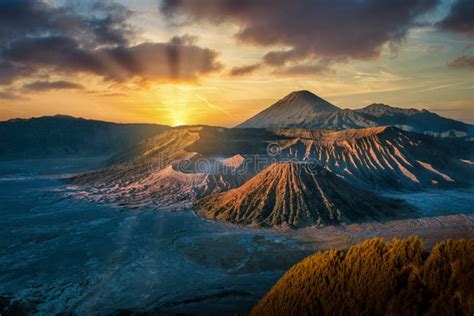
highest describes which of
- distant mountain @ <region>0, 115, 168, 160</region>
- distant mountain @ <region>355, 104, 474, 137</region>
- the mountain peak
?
the mountain peak

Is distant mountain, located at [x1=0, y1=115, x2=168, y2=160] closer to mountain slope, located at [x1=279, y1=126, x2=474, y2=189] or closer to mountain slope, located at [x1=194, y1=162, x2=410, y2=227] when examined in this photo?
mountain slope, located at [x1=279, y1=126, x2=474, y2=189]

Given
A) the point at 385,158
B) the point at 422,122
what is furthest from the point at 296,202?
the point at 422,122

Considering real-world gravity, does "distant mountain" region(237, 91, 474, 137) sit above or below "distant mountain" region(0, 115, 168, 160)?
above

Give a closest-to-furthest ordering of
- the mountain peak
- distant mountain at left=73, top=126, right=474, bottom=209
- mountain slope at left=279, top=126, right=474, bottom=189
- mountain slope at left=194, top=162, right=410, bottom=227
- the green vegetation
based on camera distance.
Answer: the green vegetation
mountain slope at left=194, top=162, right=410, bottom=227
distant mountain at left=73, top=126, right=474, bottom=209
mountain slope at left=279, top=126, right=474, bottom=189
the mountain peak

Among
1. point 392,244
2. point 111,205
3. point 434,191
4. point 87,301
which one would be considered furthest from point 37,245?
point 434,191

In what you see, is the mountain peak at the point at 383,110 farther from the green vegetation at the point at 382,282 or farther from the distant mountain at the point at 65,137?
the green vegetation at the point at 382,282

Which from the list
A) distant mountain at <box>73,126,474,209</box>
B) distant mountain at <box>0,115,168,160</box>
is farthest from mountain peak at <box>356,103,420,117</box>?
distant mountain at <box>0,115,168,160</box>

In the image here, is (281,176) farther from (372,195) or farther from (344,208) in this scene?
(372,195)
